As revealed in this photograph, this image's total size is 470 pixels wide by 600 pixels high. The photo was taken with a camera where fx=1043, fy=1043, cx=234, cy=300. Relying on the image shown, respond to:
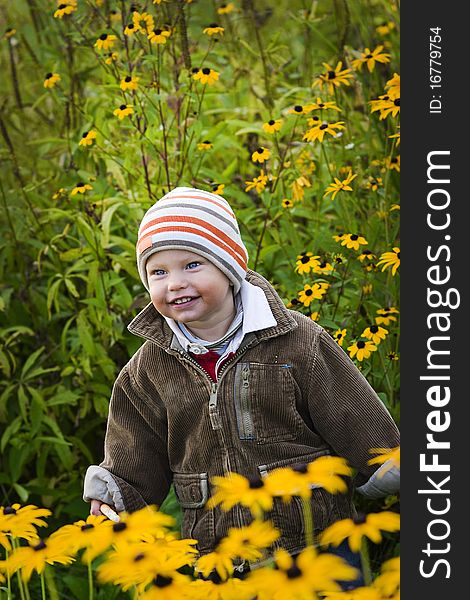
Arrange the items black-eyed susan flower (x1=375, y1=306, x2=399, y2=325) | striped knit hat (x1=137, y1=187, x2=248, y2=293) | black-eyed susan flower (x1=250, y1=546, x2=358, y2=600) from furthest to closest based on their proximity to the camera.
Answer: black-eyed susan flower (x1=375, y1=306, x2=399, y2=325) → striped knit hat (x1=137, y1=187, x2=248, y2=293) → black-eyed susan flower (x1=250, y1=546, x2=358, y2=600)

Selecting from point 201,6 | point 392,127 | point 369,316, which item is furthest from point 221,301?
point 201,6

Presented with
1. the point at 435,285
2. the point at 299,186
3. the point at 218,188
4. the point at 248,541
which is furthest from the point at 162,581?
the point at 299,186

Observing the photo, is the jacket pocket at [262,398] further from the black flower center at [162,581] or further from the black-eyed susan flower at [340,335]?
the black flower center at [162,581]

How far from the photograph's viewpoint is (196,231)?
1.68 m

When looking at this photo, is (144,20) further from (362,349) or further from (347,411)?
(347,411)

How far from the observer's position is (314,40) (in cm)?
383

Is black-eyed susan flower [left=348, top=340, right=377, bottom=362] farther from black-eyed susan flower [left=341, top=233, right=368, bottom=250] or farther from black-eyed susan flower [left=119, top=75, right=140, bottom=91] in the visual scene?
black-eyed susan flower [left=119, top=75, right=140, bottom=91]

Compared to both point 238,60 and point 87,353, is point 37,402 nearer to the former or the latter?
point 87,353

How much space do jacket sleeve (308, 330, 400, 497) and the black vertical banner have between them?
48 cm

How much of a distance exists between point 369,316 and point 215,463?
68cm

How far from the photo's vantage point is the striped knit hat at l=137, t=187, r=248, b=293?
5.49 ft

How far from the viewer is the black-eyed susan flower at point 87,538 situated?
1.25 meters

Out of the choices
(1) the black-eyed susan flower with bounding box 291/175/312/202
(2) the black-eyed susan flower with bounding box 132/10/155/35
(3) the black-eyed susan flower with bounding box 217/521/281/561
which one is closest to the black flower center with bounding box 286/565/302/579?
(3) the black-eyed susan flower with bounding box 217/521/281/561

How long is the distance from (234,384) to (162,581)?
62 centimetres
